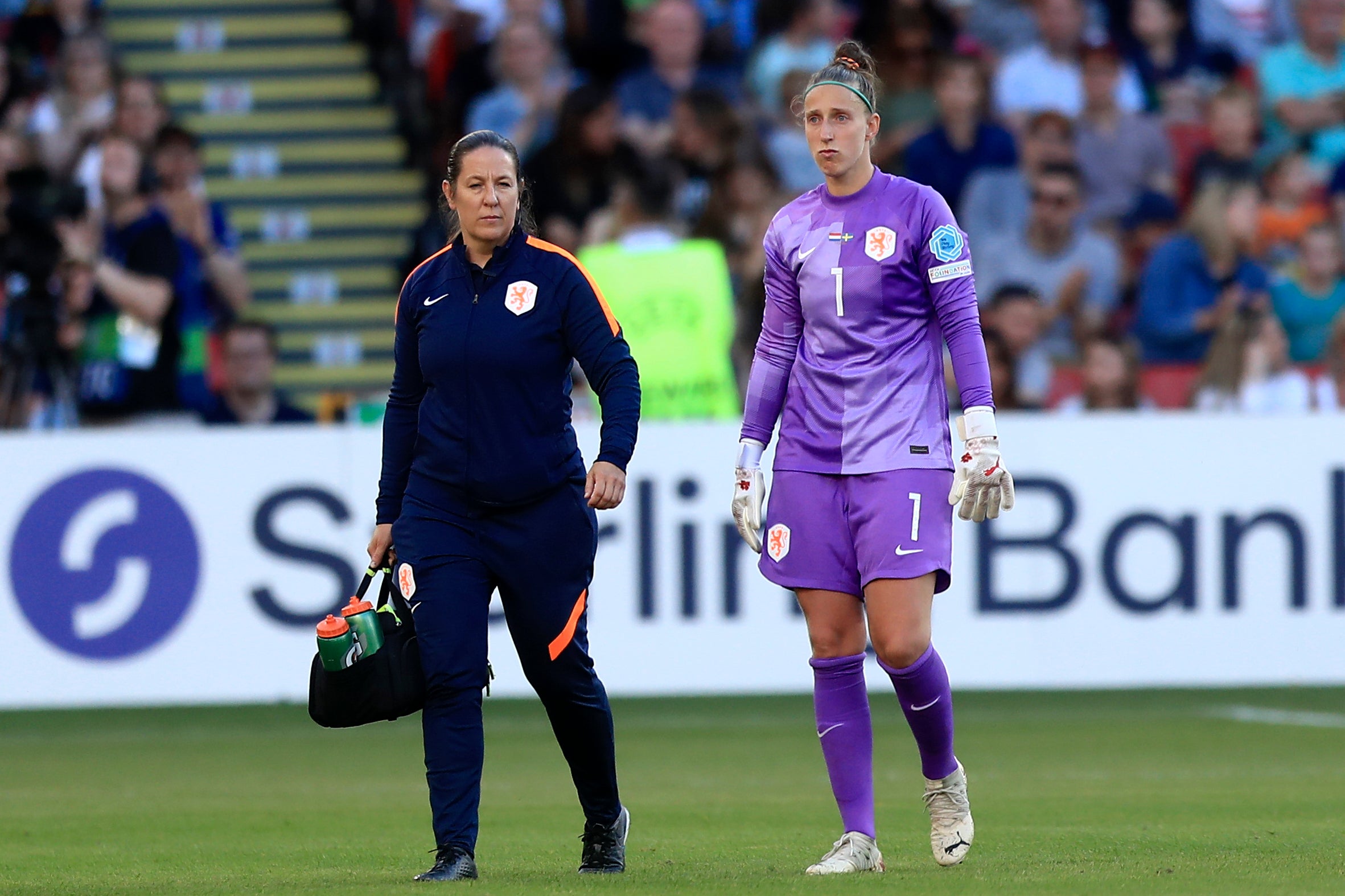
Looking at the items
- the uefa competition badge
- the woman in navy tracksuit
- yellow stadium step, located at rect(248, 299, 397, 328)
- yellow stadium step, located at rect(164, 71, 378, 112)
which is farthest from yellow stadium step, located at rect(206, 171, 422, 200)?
the woman in navy tracksuit

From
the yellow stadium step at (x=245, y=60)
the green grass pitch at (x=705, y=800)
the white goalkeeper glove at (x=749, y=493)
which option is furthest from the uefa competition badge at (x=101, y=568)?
the yellow stadium step at (x=245, y=60)

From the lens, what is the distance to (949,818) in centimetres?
618

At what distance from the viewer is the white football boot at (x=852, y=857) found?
19.7 ft

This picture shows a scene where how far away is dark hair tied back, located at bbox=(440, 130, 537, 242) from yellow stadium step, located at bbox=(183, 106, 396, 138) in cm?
1193

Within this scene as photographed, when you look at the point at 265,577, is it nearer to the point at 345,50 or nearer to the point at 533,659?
the point at 533,659

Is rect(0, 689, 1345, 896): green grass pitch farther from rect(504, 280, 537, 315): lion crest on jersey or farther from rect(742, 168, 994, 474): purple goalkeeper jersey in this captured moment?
rect(504, 280, 537, 315): lion crest on jersey

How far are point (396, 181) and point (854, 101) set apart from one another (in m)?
12.1

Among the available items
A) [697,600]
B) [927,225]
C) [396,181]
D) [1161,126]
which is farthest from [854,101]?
[396,181]

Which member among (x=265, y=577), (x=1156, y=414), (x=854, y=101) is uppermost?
(x=854, y=101)

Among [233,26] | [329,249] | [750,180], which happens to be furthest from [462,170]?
[233,26]

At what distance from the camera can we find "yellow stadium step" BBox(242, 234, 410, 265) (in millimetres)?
17141

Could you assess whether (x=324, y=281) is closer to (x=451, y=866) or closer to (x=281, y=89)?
(x=281, y=89)

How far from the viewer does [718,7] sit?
651 inches

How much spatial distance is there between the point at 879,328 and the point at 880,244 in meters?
0.23
